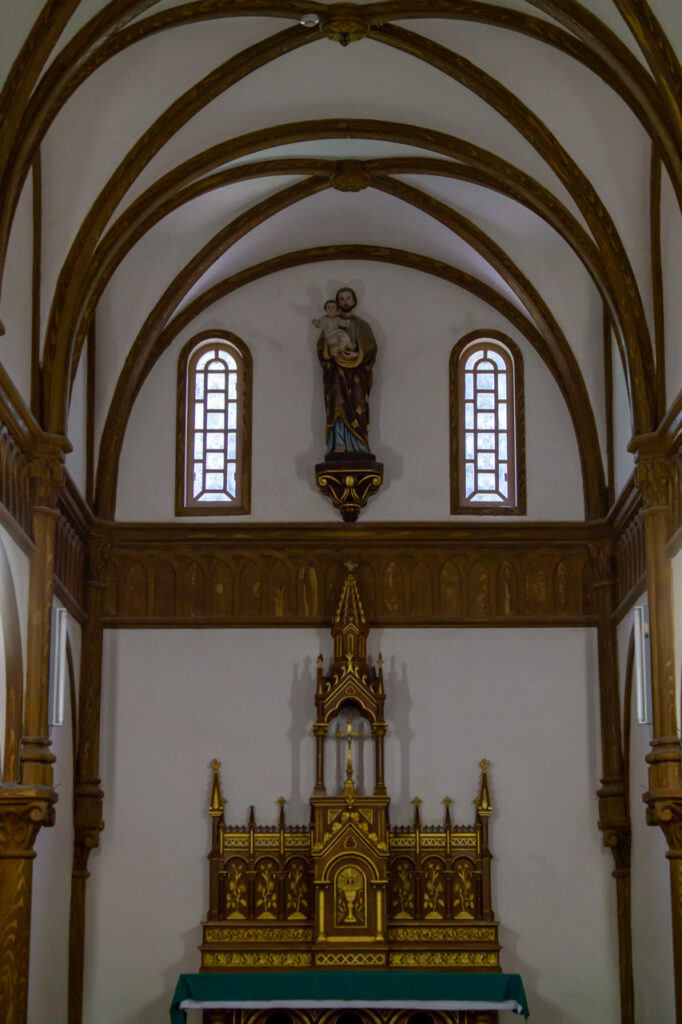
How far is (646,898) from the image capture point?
19.2 meters

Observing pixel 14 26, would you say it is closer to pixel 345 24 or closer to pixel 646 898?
pixel 345 24

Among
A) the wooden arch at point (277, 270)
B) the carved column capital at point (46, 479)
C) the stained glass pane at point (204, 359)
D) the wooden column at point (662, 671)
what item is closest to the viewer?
the wooden column at point (662, 671)

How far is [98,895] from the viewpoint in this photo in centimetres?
2036

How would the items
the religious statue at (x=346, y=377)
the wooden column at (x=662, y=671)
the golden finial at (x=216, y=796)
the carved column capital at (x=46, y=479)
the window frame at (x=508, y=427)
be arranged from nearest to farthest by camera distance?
1. the wooden column at (x=662, y=671)
2. the carved column capital at (x=46, y=479)
3. the golden finial at (x=216, y=796)
4. the religious statue at (x=346, y=377)
5. the window frame at (x=508, y=427)

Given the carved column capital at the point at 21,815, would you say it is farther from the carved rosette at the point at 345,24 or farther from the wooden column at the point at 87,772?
the carved rosette at the point at 345,24

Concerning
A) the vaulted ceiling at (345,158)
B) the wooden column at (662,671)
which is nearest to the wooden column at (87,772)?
the vaulted ceiling at (345,158)

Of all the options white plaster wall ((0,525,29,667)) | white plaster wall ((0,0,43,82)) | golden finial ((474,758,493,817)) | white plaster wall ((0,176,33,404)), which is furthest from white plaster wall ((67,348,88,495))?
golden finial ((474,758,493,817))

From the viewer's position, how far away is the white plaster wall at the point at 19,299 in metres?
16.7

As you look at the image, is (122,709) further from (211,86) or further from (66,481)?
(211,86)

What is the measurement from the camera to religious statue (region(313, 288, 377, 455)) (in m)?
21.2

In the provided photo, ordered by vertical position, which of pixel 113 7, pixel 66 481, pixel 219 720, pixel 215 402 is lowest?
pixel 219 720

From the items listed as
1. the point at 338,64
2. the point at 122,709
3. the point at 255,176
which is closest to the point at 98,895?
the point at 122,709

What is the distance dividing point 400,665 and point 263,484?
2856 millimetres

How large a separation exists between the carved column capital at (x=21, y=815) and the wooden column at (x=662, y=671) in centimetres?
574
